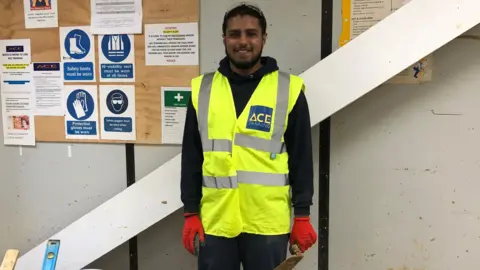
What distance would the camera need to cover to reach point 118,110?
2.07 m

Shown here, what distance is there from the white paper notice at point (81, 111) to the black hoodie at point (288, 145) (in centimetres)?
73

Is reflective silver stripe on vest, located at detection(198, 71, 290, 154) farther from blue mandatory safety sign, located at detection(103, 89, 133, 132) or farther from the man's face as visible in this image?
blue mandatory safety sign, located at detection(103, 89, 133, 132)

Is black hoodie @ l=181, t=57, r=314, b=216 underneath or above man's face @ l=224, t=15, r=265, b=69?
underneath

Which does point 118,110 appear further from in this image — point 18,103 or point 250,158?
point 250,158

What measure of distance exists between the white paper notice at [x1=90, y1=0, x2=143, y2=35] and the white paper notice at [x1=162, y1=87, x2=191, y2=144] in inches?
12.4

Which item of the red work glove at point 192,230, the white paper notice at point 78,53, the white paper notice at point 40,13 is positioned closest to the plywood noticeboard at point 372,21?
the red work glove at point 192,230

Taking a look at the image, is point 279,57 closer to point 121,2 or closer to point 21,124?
point 121,2

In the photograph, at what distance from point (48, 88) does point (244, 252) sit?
1.29m

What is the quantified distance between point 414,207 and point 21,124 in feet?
6.27

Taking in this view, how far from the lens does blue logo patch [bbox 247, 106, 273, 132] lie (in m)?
1.50

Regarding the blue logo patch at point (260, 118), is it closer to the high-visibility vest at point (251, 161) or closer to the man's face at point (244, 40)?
the high-visibility vest at point (251, 161)

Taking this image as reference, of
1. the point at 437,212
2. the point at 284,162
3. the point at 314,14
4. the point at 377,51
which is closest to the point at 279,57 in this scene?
the point at 314,14

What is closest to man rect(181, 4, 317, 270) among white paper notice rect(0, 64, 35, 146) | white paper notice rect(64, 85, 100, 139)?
white paper notice rect(64, 85, 100, 139)

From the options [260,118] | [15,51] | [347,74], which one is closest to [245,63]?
[260,118]
